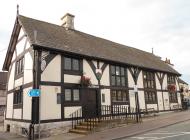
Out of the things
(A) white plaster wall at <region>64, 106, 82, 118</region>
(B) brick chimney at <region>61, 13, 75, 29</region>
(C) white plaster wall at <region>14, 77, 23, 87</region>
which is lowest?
(A) white plaster wall at <region>64, 106, 82, 118</region>

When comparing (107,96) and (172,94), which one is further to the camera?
(172,94)

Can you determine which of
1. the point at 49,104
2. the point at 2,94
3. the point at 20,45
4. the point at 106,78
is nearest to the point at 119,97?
the point at 106,78

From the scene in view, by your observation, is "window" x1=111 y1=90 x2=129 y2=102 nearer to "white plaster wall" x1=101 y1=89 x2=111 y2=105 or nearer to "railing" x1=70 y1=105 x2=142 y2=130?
"white plaster wall" x1=101 y1=89 x2=111 y2=105

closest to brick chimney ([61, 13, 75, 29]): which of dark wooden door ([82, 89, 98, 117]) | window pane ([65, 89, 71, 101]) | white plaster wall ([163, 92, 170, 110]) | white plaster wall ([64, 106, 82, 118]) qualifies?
dark wooden door ([82, 89, 98, 117])

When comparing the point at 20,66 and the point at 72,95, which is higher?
the point at 20,66

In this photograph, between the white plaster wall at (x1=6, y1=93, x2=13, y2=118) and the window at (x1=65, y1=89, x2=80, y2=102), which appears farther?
the white plaster wall at (x1=6, y1=93, x2=13, y2=118)

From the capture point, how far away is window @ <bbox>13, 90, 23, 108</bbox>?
16.1 meters

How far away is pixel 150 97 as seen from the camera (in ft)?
74.3

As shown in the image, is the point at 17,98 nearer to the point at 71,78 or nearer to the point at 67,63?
the point at 71,78

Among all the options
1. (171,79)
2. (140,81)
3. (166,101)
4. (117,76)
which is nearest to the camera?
(117,76)

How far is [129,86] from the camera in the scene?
2033 centimetres

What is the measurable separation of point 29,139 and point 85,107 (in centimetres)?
482

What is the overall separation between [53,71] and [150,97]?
38.7 ft

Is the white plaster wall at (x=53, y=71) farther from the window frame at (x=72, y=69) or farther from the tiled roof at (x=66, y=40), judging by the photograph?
the tiled roof at (x=66, y=40)
